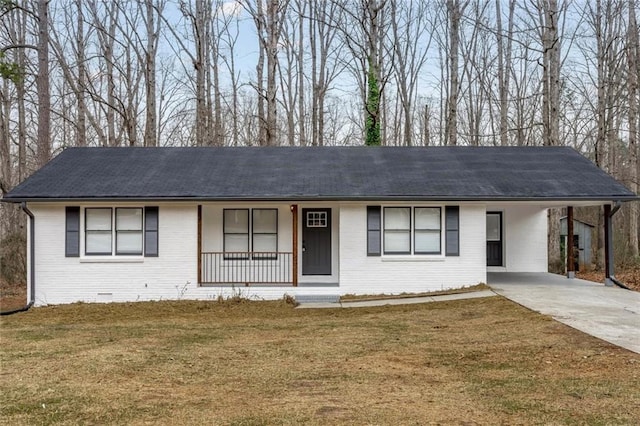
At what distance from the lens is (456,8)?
24.2 meters

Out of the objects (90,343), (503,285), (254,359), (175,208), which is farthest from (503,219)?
(90,343)

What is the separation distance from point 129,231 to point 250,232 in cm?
296

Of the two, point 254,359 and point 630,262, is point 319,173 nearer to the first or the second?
point 254,359

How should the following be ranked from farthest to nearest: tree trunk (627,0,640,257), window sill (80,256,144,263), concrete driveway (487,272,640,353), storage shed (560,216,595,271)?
storage shed (560,216,595,271) → tree trunk (627,0,640,257) → window sill (80,256,144,263) → concrete driveway (487,272,640,353)

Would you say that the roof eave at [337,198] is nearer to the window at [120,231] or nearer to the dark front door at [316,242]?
the window at [120,231]

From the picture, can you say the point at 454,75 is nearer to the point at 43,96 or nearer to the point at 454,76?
the point at 454,76

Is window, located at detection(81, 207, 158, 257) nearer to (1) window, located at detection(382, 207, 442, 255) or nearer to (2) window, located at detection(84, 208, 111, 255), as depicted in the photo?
(2) window, located at detection(84, 208, 111, 255)

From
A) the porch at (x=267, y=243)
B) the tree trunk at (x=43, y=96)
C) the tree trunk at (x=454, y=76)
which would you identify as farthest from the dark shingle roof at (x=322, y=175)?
the tree trunk at (x=454, y=76)

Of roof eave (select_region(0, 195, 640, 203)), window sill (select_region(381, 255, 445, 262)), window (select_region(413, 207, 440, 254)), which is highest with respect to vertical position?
roof eave (select_region(0, 195, 640, 203))

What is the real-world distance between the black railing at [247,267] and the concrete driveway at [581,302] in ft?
17.2

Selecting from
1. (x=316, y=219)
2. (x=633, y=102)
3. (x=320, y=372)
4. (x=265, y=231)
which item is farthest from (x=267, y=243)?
(x=633, y=102)

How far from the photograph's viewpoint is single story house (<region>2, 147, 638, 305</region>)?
12656 mm

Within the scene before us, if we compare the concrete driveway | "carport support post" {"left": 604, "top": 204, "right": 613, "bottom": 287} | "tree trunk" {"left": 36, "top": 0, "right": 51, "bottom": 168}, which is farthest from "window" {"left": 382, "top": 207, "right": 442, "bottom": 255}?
"tree trunk" {"left": 36, "top": 0, "right": 51, "bottom": 168}

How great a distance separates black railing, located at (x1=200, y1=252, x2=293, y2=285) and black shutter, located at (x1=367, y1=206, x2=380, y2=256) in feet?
7.20
